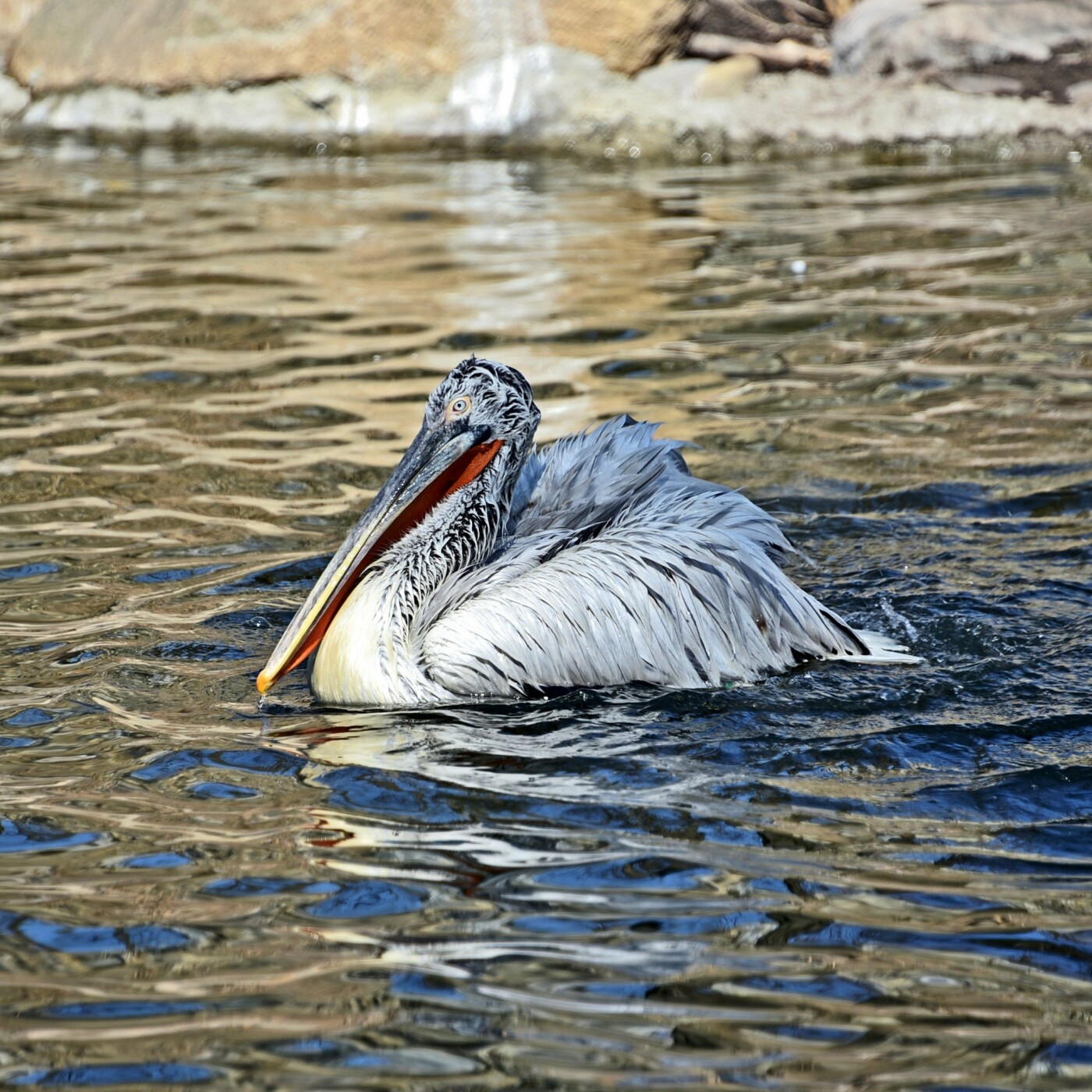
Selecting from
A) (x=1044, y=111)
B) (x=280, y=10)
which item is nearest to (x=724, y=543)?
(x=1044, y=111)

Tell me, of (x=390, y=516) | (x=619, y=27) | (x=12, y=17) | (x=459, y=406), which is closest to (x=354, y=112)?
(x=619, y=27)

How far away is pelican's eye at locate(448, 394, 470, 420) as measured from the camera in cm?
416

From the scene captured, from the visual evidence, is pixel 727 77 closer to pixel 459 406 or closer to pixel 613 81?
pixel 613 81

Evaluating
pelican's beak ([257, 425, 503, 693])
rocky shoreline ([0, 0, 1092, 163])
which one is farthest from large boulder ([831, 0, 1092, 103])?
pelican's beak ([257, 425, 503, 693])

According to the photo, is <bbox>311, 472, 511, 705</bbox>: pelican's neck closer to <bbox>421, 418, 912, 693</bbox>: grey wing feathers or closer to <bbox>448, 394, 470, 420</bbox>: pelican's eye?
<bbox>421, 418, 912, 693</bbox>: grey wing feathers

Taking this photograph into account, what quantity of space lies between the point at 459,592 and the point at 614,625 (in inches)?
15.2

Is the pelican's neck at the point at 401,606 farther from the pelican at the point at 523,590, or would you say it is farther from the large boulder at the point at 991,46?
the large boulder at the point at 991,46

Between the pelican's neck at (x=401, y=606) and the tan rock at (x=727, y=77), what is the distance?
7461mm

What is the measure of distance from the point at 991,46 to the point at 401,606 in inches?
308

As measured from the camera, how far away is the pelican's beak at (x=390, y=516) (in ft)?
12.7

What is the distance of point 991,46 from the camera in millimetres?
10359

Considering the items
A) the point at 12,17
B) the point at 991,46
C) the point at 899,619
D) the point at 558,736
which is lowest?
the point at 558,736

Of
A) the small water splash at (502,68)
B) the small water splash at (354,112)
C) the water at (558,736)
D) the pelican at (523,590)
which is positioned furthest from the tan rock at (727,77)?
the pelican at (523,590)

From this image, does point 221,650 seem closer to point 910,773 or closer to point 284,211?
point 910,773
